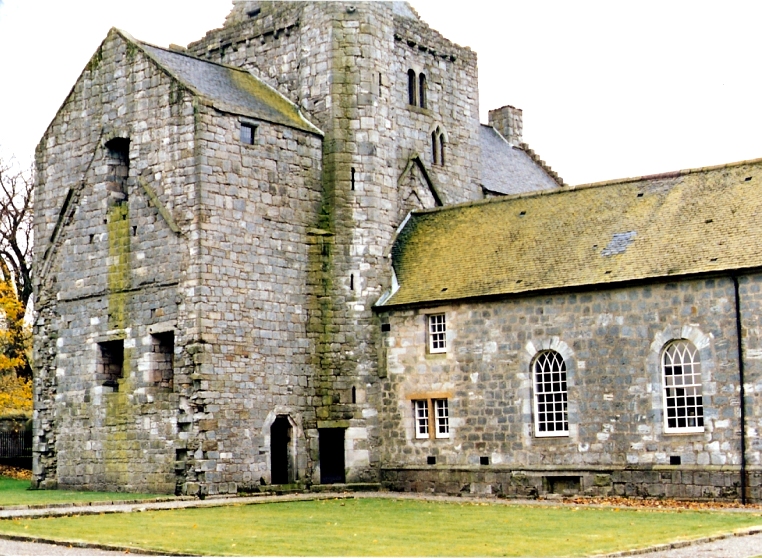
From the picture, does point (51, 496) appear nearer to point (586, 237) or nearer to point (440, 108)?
point (586, 237)

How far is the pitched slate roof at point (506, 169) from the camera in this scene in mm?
47000

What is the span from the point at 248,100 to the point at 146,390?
29.3ft

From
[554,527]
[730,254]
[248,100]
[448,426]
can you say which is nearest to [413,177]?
[248,100]

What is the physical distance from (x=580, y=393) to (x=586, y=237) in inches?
181

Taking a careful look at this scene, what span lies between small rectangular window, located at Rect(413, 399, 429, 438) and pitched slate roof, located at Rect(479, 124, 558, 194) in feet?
35.9

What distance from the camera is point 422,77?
41.5 meters

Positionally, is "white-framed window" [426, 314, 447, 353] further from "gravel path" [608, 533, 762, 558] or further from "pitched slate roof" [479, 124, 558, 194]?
"gravel path" [608, 533, 762, 558]

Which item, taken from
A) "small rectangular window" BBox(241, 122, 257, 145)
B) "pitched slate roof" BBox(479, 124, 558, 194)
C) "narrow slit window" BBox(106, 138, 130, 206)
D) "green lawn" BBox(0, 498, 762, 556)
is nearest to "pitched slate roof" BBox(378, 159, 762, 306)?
"small rectangular window" BBox(241, 122, 257, 145)

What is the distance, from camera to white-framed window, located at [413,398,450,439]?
1426 inches

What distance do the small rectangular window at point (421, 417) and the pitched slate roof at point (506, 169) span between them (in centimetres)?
1094

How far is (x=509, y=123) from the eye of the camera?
176 ft

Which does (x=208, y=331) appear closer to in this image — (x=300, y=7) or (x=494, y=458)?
(x=494, y=458)

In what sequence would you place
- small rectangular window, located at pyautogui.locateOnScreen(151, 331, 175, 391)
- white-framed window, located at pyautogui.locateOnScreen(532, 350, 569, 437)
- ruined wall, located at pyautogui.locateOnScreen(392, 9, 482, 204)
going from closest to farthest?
white-framed window, located at pyautogui.locateOnScreen(532, 350, 569, 437)
small rectangular window, located at pyautogui.locateOnScreen(151, 331, 175, 391)
ruined wall, located at pyautogui.locateOnScreen(392, 9, 482, 204)

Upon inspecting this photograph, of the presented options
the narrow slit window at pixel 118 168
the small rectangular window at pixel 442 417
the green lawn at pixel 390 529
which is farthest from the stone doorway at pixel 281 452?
the narrow slit window at pixel 118 168
